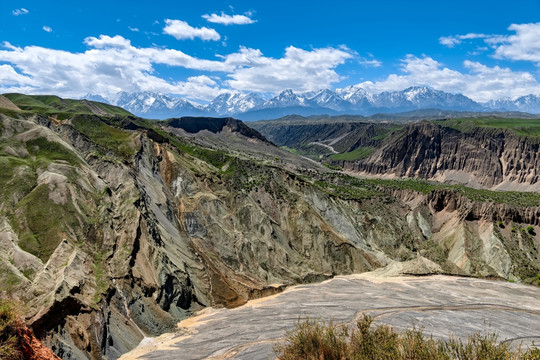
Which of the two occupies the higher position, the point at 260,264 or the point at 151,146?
the point at 151,146

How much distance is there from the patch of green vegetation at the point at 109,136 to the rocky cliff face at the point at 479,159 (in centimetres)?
15426

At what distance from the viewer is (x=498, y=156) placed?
585 ft

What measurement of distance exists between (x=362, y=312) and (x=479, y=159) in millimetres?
168127

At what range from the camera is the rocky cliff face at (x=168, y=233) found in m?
A: 34.9

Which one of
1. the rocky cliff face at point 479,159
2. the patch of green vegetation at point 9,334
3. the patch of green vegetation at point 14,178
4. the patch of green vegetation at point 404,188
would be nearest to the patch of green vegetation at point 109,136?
the patch of green vegetation at point 14,178

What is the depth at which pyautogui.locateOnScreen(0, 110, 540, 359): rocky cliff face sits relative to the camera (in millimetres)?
34938

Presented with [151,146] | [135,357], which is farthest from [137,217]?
[151,146]

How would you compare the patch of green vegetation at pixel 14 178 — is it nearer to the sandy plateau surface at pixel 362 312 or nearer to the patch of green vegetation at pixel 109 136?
the patch of green vegetation at pixel 109 136

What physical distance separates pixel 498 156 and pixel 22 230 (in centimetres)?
19208

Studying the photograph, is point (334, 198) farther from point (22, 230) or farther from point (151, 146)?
point (22, 230)

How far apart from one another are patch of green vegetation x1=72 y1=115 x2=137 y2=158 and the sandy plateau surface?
36.7 metres

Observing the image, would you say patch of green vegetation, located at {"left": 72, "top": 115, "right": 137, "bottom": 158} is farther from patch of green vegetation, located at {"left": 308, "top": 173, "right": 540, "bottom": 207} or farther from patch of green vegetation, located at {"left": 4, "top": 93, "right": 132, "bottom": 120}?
patch of green vegetation, located at {"left": 308, "top": 173, "right": 540, "bottom": 207}

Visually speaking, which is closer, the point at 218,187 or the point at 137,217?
the point at 137,217

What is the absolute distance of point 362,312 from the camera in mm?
41031
